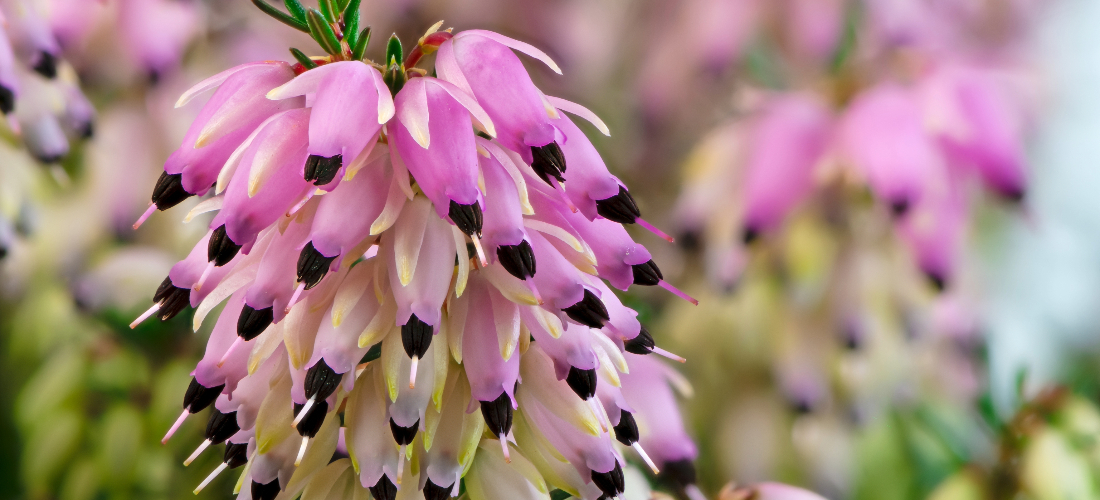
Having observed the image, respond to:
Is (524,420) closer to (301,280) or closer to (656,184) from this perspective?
(301,280)

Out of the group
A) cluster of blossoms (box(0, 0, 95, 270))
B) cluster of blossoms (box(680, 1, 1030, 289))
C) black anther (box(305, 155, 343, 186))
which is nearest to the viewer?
black anther (box(305, 155, 343, 186))

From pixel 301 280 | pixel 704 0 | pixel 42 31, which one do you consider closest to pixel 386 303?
pixel 301 280

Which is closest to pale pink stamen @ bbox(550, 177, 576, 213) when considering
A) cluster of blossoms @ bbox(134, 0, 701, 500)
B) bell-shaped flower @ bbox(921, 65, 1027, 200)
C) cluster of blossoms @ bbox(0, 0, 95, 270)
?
cluster of blossoms @ bbox(134, 0, 701, 500)

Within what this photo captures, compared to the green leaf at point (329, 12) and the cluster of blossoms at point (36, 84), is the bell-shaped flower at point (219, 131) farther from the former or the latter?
the cluster of blossoms at point (36, 84)

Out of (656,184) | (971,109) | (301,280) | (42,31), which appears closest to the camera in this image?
(301,280)

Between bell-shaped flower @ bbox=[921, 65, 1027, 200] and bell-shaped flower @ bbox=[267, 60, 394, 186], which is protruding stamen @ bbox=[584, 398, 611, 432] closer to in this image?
bell-shaped flower @ bbox=[267, 60, 394, 186]

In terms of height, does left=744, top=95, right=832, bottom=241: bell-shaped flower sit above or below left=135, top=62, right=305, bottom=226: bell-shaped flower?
below
